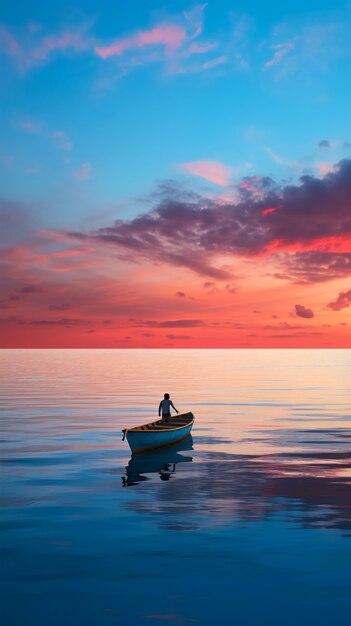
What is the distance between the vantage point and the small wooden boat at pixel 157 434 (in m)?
39.1

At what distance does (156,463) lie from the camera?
3781cm

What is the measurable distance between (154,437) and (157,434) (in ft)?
0.99

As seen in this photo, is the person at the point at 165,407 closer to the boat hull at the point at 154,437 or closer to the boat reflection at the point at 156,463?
the boat hull at the point at 154,437

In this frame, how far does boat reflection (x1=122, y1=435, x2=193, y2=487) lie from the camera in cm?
3284

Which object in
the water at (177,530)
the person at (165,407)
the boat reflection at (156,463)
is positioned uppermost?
the person at (165,407)

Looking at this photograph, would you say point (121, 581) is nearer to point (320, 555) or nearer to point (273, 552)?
point (273, 552)

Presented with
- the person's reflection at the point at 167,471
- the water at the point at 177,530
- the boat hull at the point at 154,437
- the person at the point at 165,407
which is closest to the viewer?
the water at the point at 177,530

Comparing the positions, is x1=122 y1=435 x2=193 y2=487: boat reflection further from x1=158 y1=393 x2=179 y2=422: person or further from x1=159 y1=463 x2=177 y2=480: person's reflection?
x1=158 y1=393 x2=179 y2=422: person

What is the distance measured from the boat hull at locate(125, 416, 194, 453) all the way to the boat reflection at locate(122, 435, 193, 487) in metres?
0.42

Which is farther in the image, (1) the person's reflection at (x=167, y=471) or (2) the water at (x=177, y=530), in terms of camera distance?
(1) the person's reflection at (x=167, y=471)

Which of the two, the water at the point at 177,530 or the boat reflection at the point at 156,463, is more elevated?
the boat reflection at the point at 156,463

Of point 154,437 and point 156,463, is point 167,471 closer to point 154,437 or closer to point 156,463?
point 156,463

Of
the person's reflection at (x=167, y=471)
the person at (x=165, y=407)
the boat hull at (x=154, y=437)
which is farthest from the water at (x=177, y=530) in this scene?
the person at (x=165, y=407)

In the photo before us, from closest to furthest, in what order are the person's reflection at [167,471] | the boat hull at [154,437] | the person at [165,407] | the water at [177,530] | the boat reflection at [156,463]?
the water at [177,530]
the boat reflection at [156,463]
the person's reflection at [167,471]
the boat hull at [154,437]
the person at [165,407]
